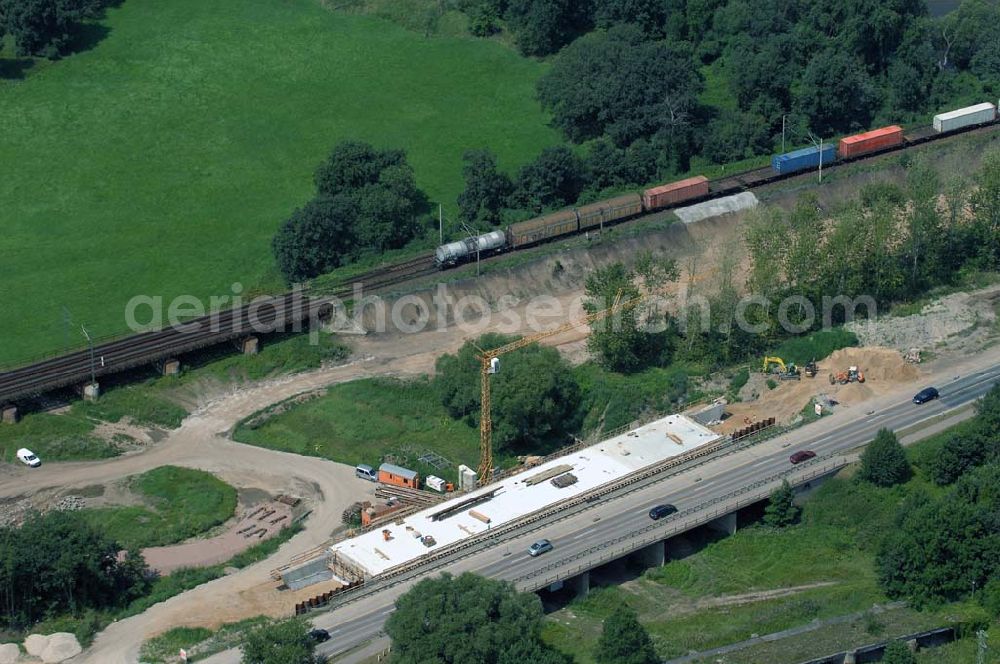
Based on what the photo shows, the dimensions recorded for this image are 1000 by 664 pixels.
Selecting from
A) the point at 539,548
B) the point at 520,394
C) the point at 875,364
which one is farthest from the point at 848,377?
the point at 539,548

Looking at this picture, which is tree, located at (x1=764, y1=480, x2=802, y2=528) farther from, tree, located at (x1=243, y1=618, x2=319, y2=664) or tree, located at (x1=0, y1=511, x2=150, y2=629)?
tree, located at (x1=0, y1=511, x2=150, y2=629)

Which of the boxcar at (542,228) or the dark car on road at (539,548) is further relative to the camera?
the boxcar at (542,228)

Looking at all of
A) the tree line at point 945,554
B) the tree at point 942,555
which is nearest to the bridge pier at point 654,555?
the tree line at point 945,554

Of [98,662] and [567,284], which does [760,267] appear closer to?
[567,284]

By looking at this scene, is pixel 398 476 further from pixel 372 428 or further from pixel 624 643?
pixel 624 643

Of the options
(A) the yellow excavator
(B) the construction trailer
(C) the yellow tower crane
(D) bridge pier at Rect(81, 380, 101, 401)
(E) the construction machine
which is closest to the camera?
(B) the construction trailer

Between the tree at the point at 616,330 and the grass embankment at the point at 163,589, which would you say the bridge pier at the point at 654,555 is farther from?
the grass embankment at the point at 163,589

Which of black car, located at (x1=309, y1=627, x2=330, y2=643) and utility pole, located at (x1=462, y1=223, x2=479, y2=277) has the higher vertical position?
utility pole, located at (x1=462, y1=223, x2=479, y2=277)

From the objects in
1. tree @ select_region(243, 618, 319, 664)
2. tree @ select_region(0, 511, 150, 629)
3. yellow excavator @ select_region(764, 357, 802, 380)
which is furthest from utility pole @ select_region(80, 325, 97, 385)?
yellow excavator @ select_region(764, 357, 802, 380)

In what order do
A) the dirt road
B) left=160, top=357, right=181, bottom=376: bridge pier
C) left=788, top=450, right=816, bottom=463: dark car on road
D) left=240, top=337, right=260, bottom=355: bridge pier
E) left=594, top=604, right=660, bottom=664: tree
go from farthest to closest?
left=240, top=337, right=260, bottom=355: bridge pier < left=160, top=357, right=181, bottom=376: bridge pier < left=788, top=450, right=816, bottom=463: dark car on road < the dirt road < left=594, top=604, right=660, bottom=664: tree
